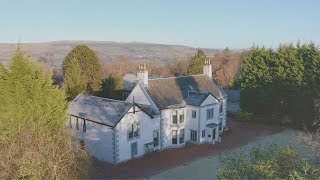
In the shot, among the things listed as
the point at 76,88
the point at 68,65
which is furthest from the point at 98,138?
the point at 68,65

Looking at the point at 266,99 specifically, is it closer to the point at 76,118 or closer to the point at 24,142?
the point at 76,118

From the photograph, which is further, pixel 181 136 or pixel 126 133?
pixel 181 136

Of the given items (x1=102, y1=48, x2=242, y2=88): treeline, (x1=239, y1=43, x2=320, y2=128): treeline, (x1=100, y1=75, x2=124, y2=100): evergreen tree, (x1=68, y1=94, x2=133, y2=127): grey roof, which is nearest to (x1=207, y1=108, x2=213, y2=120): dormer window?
(x1=68, y1=94, x2=133, y2=127): grey roof

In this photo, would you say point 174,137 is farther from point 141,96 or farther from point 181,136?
point 141,96

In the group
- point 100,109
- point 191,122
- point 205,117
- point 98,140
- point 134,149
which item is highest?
point 100,109

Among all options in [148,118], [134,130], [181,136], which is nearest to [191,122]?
[181,136]

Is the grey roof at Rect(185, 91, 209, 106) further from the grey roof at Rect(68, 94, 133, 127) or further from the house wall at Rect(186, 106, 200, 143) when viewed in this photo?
the grey roof at Rect(68, 94, 133, 127)
